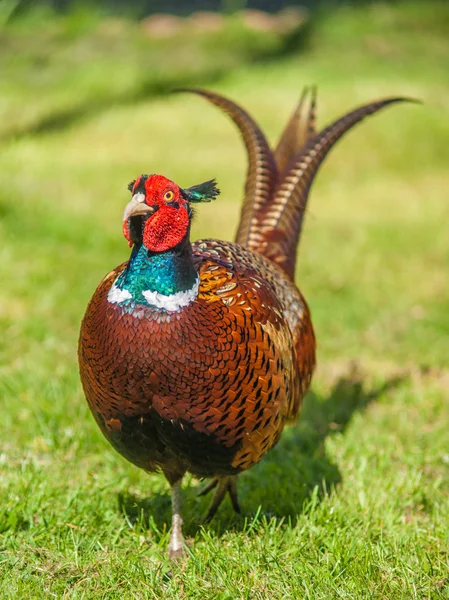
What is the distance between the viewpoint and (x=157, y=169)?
29.0ft

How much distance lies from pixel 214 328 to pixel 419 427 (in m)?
2.15

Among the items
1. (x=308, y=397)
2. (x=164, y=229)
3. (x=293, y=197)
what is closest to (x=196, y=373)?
(x=164, y=229)

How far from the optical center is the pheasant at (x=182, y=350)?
245 cm

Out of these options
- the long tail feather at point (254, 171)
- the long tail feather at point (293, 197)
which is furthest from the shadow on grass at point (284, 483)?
the long tail feather at point (254, 171)

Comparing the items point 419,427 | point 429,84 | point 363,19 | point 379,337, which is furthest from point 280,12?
point 419,427

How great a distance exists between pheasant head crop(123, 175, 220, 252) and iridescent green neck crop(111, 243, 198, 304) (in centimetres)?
3

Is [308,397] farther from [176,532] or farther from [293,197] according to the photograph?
[176,532]

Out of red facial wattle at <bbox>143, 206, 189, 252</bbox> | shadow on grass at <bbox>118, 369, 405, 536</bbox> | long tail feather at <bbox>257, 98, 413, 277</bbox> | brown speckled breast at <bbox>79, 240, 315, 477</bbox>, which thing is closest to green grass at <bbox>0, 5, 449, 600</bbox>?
shadow on grass at <bbox>118, 369, 405, 536</bbox>

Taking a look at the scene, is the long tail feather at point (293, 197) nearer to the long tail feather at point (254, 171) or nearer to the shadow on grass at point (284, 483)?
the long tail feather at point (254, 171)

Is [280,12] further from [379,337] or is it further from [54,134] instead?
[379,337]

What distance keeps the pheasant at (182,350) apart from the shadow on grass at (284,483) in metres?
0.30

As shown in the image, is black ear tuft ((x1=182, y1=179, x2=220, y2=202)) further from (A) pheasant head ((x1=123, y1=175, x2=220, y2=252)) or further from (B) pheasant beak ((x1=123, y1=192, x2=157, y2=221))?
(B) pheasant beak ((x1=123, y1=192, x2=157, y2=221))

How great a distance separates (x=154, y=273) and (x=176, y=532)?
1191mm

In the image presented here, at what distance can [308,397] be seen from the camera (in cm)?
471
